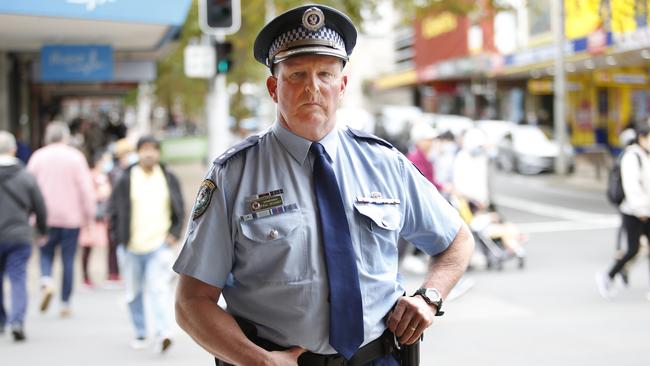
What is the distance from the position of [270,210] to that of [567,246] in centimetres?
1313

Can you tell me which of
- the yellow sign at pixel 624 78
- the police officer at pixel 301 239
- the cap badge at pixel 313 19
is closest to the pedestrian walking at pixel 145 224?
the police officer at pixel 301 239

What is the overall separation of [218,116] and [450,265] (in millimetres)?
10361

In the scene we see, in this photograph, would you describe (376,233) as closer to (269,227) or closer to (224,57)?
(269,227)

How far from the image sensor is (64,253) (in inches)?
408

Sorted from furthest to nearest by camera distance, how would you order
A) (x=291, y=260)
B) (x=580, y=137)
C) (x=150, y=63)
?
(x=580, y=137)
(x=150, y=63)
(x=291, y=260)

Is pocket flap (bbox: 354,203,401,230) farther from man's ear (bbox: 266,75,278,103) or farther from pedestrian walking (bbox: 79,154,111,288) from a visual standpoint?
pedestrian walking (bbox: 79,154,111,288)

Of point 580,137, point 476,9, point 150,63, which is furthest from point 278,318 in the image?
point 580,137

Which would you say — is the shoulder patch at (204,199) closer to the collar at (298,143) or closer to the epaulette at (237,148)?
the epaulette at (237,148)

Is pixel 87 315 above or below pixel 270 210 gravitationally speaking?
below

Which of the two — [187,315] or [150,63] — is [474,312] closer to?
[187,315]

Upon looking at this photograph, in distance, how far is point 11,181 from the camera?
903 centimetres

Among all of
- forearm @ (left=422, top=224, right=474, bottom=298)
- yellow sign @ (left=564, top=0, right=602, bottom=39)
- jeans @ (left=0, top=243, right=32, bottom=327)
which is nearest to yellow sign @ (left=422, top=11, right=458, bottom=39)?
yellow sign @ (left=564, top=0, right=602, bottom=39)

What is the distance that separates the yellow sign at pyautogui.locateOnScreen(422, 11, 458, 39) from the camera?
48.5m

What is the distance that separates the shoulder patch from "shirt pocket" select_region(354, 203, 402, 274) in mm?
428
